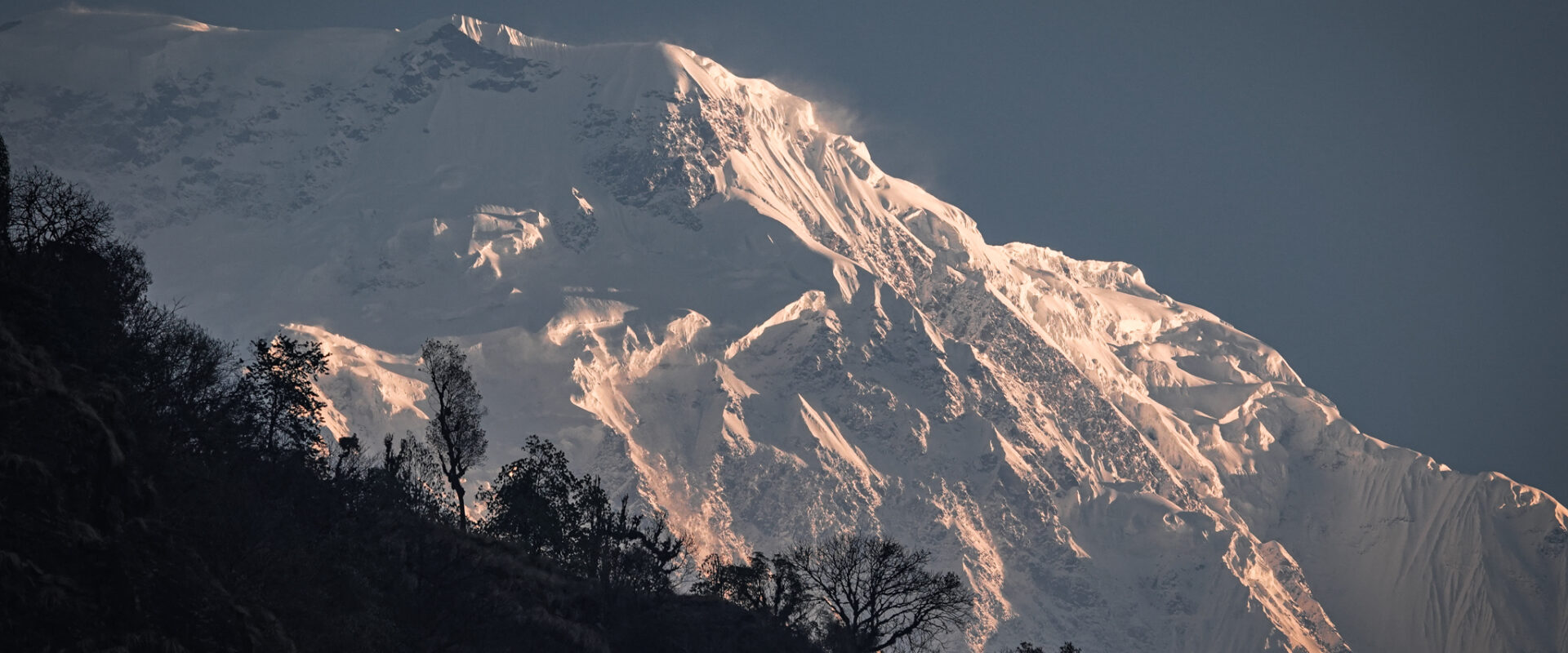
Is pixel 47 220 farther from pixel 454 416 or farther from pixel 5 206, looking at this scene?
pixel 454 416

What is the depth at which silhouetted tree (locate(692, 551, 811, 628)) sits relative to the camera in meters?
85.9

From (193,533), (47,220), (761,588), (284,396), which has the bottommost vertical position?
(193,533)

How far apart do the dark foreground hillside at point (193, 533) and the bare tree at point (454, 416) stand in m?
2.97

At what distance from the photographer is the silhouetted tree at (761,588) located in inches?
3381

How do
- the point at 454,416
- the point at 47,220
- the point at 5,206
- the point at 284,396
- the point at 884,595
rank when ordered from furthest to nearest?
the point at 884,595 → the point at 454,416 → the point at 284,396 → the point at 47,220 → the point at 5,206

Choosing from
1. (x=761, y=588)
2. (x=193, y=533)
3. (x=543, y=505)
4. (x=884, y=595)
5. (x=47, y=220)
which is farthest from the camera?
(x=761, y=588)

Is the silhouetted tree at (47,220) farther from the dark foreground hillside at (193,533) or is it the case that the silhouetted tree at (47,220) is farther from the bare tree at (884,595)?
the bare tree at (884,595)

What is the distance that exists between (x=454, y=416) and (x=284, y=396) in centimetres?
929

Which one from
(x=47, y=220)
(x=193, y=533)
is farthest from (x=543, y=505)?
(x=193, y=533)

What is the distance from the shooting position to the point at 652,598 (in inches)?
2901

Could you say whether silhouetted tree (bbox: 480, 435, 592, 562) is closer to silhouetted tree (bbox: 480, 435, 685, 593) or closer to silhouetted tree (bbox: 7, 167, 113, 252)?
silhouetted tree (bbox: 480, 435, 685, 593)

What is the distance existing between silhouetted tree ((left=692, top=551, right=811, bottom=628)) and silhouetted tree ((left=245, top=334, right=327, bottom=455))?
25484 millimetres

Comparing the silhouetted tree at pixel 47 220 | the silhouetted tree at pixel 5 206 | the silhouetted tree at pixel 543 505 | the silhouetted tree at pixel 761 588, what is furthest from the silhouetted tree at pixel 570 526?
the silhouetted tree at pixel 5 206

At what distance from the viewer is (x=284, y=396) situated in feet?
243
